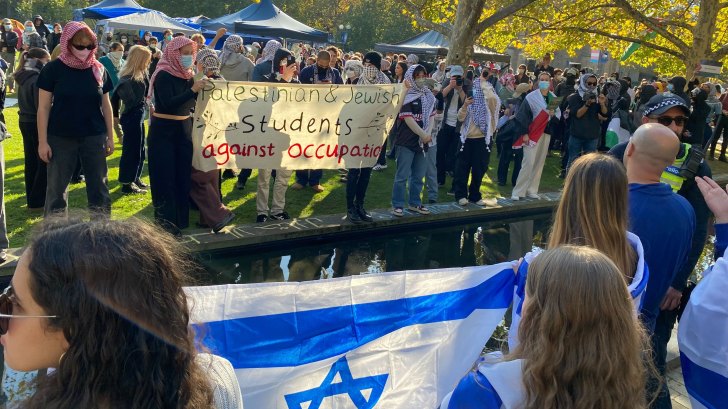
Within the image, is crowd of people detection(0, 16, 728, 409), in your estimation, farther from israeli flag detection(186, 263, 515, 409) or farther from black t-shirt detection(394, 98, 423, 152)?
israeli flag detection(186, 263, 515, 409)

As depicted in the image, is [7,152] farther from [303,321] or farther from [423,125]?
[303,321]

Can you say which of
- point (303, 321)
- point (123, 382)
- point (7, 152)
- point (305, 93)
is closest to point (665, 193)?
point (303, 321)

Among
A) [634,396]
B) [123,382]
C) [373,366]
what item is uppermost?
[123,382]

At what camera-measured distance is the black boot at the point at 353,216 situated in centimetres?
776

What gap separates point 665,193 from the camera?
10.7 feet

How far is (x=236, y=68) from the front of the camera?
10141mm

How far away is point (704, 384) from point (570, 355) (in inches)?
52.1

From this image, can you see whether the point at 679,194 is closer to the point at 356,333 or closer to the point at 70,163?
the point at 356,333

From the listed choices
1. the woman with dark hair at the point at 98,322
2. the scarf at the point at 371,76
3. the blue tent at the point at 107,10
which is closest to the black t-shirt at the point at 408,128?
the scarf at the point at 371,76

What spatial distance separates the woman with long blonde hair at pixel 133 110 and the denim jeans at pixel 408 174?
10.6ft

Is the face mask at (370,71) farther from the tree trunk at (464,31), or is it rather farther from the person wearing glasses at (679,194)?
the tree trunk at (464,31)

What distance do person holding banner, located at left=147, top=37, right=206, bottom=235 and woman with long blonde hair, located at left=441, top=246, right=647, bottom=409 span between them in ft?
15.5

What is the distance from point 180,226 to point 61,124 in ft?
5.28

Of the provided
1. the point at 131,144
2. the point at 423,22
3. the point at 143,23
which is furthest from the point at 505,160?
the point at 143,23
